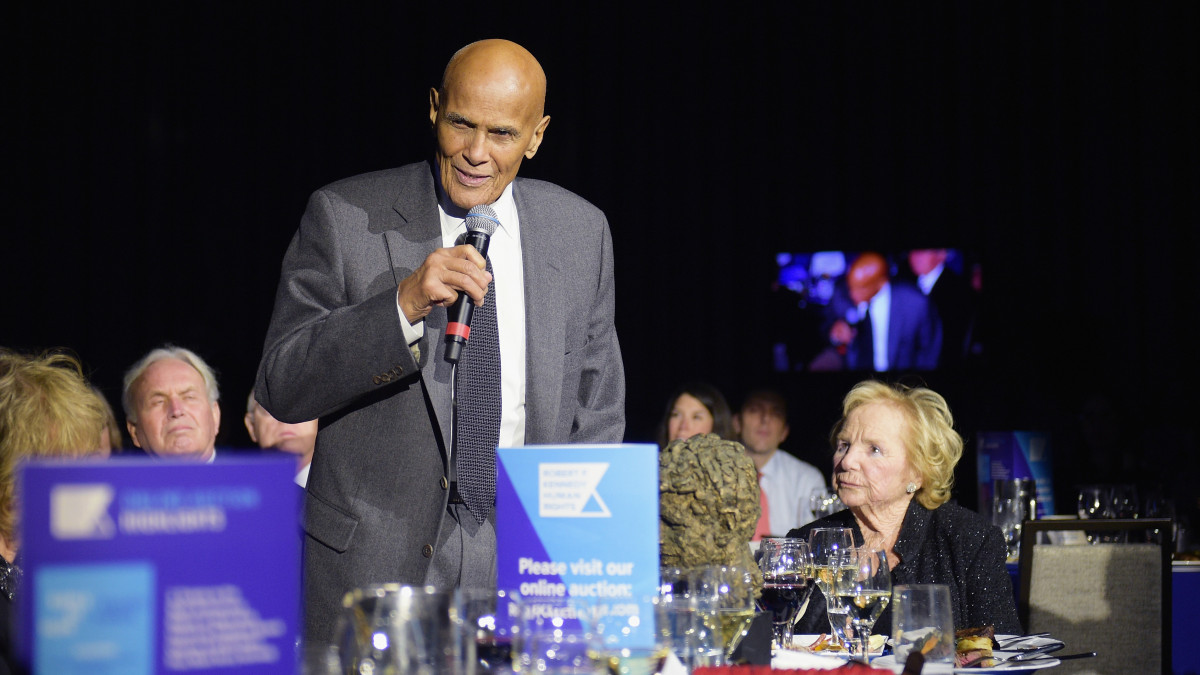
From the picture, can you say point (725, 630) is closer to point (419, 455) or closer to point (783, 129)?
point (419, 455)

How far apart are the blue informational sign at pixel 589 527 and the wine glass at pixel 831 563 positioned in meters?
0.64

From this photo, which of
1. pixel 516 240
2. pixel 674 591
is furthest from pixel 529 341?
pixel 674 591

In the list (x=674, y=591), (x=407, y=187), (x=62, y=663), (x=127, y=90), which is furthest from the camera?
(x=127, y=90)

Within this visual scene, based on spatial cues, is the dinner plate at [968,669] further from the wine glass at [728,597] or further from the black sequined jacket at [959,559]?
the black sequined jacket at [959,559]

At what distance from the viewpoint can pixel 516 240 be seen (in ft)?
6.13

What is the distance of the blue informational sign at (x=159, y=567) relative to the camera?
27.9 inches

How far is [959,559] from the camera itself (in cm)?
266

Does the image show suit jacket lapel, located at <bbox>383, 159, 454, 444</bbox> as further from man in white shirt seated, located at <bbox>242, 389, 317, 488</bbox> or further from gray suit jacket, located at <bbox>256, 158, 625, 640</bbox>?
man in white shirt seated, located at <bbox>242, 389, 317, 488</bbox>

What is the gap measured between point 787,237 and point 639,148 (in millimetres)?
1225

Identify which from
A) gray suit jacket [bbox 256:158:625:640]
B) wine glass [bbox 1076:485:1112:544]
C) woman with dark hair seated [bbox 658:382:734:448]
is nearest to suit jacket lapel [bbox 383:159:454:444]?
gray suit jacket [bbox 256:158:625:640]

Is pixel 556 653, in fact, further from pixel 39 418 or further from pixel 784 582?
pixel 39 418

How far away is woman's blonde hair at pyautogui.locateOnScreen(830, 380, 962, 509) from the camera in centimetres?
283

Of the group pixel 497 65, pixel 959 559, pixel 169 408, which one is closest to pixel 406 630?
pixel 497 65

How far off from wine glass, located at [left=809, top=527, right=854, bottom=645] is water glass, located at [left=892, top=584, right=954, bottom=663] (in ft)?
0.91
